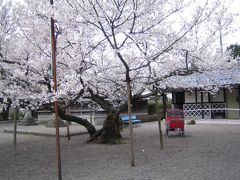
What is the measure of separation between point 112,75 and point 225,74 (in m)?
5.03

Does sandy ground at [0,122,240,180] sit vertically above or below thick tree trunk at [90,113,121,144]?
below

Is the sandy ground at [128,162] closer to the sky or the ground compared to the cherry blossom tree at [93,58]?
closer to the ground

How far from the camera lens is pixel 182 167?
6.98 metres

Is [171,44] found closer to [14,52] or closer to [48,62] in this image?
[48,62]

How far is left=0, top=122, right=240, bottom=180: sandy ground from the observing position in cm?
636

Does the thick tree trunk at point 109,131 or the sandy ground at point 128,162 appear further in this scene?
the thick tree trunk at point 109,131

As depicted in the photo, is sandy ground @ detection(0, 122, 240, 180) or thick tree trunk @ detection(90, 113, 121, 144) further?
thick tree trunk @ detection(90, 113, 121, 144)

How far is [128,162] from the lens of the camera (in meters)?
7.73

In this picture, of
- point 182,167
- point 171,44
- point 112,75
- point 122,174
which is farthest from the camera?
point 112,75

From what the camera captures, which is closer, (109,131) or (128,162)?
(128,162)

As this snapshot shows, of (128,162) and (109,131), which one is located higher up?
(109,131)

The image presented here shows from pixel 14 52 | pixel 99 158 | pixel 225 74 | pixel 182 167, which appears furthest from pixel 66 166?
pixel 225 74

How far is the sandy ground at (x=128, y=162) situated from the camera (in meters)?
6.36

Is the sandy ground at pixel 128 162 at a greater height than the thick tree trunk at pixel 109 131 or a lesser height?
lesser
